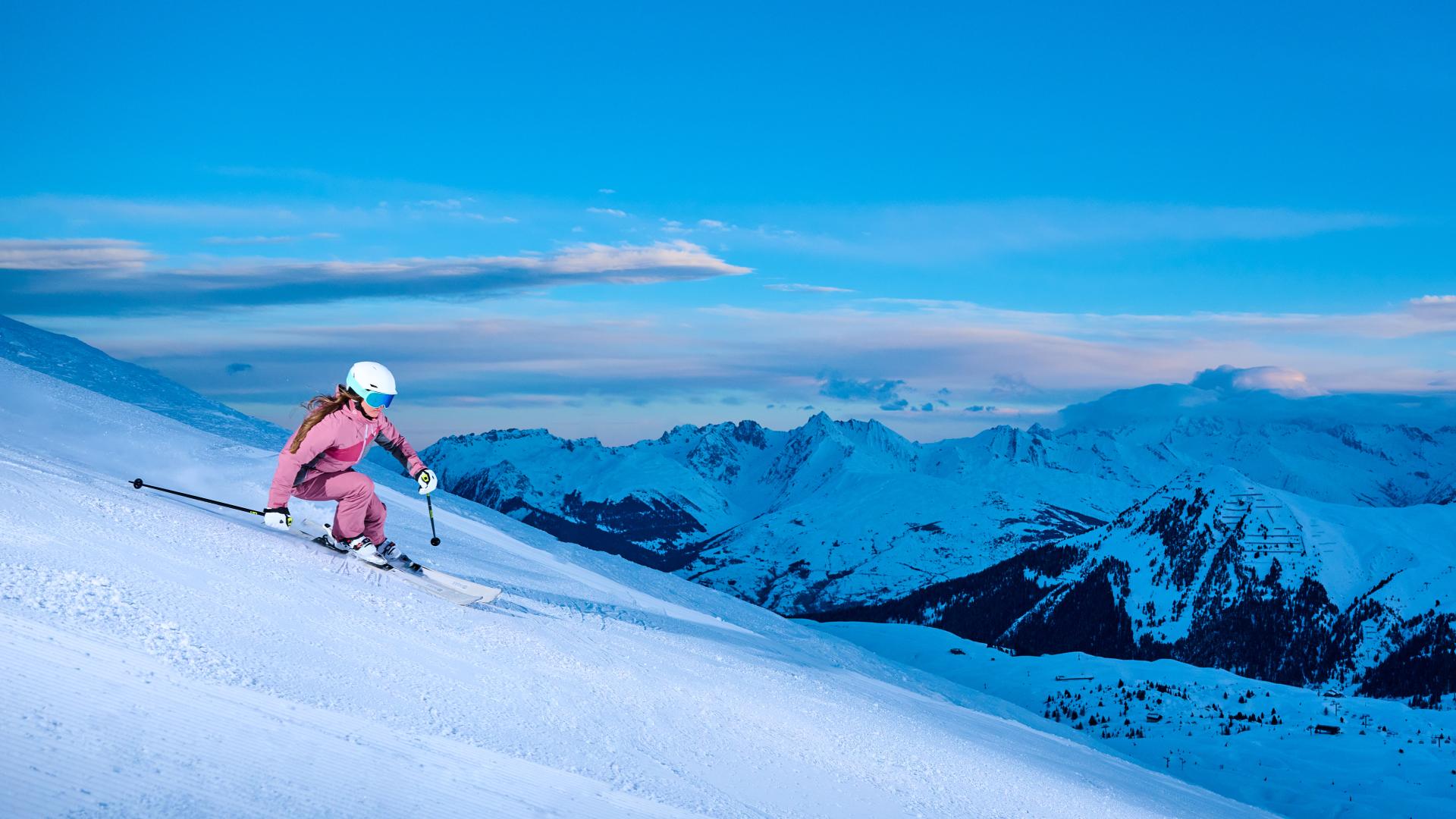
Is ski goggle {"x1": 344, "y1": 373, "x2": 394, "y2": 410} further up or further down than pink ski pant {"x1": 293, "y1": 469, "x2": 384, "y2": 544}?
further up

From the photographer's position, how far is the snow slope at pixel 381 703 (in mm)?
6523

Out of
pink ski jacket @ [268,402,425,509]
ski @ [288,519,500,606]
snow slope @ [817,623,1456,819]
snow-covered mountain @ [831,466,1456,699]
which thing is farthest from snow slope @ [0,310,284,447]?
snow-covered mountain @ [831,466,1456,699]

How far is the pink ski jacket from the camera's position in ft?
38.6

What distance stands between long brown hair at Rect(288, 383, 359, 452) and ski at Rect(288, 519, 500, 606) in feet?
3.92

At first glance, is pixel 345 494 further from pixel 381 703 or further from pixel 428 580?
pixel 381 703

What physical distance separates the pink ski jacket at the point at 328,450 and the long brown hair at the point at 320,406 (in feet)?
0.14

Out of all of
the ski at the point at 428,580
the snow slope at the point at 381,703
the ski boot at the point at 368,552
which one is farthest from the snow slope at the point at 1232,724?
the ski boot at the point at 368,552

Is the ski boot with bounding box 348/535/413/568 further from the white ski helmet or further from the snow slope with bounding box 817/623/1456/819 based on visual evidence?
the snow slope with bounding box 817/623/1456/819

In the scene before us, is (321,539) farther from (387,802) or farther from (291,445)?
(387,802)

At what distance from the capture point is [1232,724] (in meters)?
37.6

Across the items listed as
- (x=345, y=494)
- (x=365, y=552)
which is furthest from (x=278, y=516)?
(x=365, y=552)

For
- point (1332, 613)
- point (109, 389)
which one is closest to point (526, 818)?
point (109, 389)

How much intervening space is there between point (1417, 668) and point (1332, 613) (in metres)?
31.9

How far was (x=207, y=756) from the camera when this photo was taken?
21.6ft
